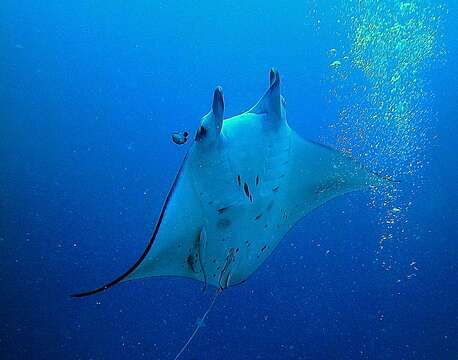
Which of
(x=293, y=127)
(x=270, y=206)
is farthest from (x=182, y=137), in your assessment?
(x=293, y=127)

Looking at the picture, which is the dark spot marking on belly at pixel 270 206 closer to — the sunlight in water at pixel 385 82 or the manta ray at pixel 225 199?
the manta ray at pixel 225 199

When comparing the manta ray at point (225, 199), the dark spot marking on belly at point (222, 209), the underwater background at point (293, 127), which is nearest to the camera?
the manta ray at point (225, 199)

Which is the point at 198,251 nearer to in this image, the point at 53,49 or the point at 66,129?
the point at 66,129

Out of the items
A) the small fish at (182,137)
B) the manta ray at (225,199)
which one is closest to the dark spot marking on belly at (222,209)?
the manta ray at (225,199)

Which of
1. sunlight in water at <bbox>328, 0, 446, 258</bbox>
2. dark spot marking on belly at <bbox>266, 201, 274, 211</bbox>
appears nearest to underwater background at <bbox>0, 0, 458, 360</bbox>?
sunlight in water at <bbox>328, 0, 446, 258</bbox>

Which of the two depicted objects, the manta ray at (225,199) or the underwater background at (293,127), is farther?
the underwater background at (293,127)

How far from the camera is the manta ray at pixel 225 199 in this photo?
1.47 meters

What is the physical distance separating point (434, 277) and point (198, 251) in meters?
5.78

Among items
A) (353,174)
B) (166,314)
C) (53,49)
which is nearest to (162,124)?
(53,49)

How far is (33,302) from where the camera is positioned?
583 centimetres

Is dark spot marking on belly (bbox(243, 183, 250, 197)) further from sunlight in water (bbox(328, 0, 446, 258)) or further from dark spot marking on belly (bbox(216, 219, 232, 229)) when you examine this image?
sunlight in water (bbox(328, 0, 446, 258))

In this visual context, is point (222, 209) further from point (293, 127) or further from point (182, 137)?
point (293, 127)

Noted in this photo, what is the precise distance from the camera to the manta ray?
1472 millimetres

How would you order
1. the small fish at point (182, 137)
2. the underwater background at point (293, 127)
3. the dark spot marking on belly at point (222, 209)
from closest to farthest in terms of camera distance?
the dark spot marking on belly at point (222, 209) < the small fish at point (182, 137) < the underwater background at point (293, 127)
